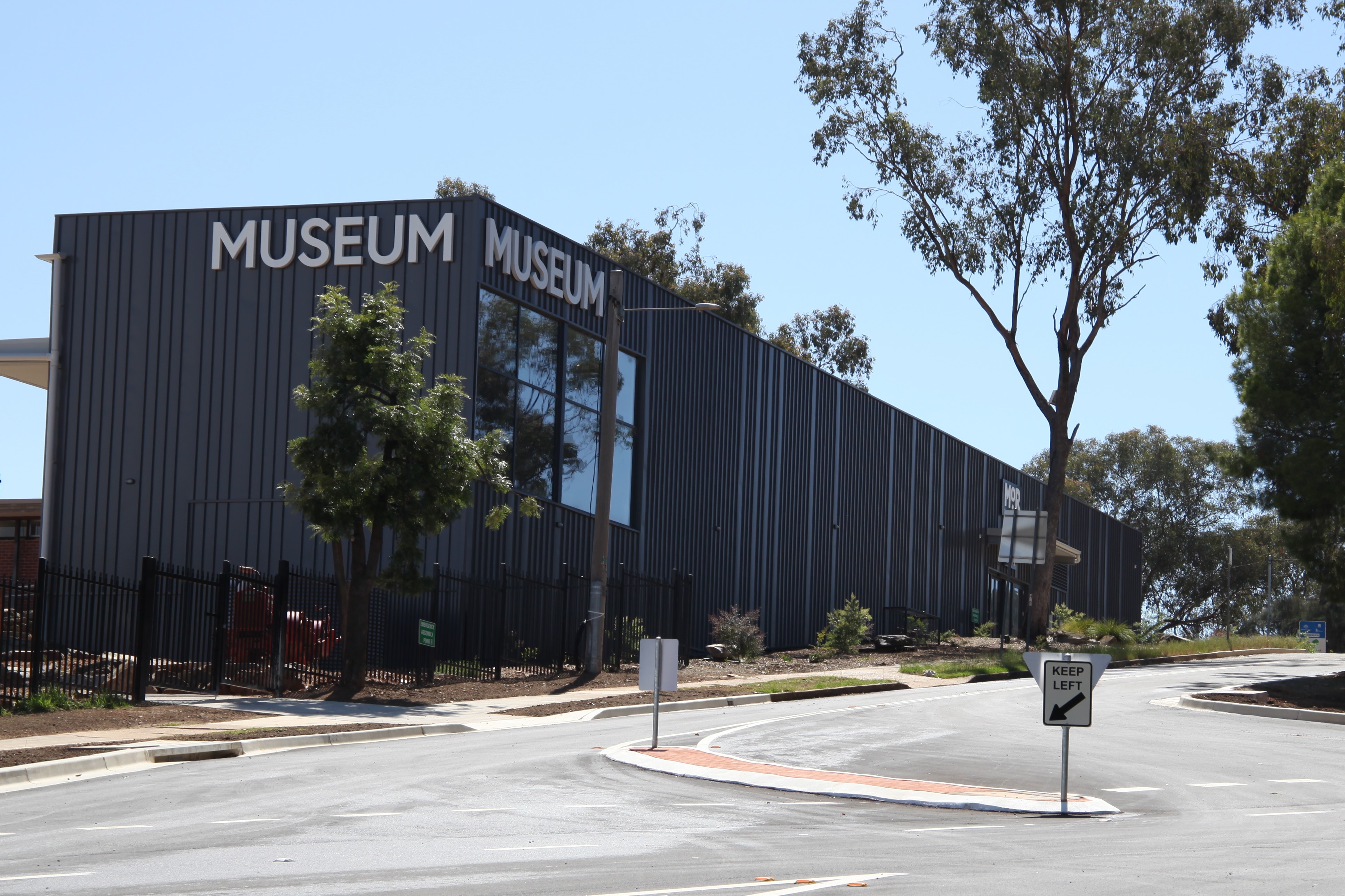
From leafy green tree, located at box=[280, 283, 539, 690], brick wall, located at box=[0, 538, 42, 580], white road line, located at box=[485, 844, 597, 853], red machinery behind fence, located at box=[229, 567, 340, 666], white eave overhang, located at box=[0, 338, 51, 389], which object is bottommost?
white road line, located at box=[485, 844, 597, 853]

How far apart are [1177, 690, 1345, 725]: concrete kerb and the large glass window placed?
13105 mm

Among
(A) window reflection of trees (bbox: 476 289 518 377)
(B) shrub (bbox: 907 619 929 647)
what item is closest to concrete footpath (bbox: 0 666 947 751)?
(A) window reflection of trees (bbox: 476 289 518 377)

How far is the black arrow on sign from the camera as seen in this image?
12789 mm

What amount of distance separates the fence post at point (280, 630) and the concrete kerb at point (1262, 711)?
48.6ft

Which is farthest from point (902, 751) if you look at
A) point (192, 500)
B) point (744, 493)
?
point (744, 493)

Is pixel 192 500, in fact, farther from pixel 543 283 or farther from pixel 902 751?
pixel 902 751

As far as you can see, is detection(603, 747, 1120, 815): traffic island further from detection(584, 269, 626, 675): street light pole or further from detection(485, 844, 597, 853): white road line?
detection(584, 269, 626, 675): street light pole

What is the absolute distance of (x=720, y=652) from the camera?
3456 centimetres

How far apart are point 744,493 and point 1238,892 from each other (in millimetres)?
31598

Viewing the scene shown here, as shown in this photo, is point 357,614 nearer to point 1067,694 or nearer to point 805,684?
point 805,684

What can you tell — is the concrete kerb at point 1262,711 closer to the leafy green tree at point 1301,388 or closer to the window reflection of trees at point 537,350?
the leafy green tree at point 1301,388

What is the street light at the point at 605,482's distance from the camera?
27.2 metres

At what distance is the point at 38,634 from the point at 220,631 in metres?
3.49

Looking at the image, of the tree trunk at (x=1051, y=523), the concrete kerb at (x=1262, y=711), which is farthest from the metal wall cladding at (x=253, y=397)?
the concrete kerb at (x=1262, y=711)
